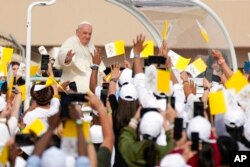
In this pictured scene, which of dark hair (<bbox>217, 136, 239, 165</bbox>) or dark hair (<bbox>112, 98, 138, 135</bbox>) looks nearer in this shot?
dark hair (<bbox>217, 136, 239, 165</bbox>)

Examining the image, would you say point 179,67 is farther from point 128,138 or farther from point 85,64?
point 128,138

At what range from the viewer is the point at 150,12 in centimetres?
940

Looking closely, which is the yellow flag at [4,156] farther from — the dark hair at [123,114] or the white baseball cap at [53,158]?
the dark hair at [123,114]

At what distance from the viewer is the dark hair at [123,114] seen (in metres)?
5.76

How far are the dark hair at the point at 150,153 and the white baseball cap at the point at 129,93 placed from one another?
3.28ft

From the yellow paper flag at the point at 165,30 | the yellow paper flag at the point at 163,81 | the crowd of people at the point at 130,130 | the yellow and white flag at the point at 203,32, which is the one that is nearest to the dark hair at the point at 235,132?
the crowd of people at the point at 130,130

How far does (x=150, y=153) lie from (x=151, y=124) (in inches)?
7.4

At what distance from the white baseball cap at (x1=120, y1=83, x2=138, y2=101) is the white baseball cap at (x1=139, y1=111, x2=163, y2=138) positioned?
91 centimetres

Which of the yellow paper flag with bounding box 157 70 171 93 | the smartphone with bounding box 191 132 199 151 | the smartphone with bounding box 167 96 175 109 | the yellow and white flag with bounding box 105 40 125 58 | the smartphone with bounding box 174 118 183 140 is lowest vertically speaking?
the smartphone with bounding box 191 132 199 151

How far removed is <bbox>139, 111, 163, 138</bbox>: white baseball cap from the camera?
4.91 meters

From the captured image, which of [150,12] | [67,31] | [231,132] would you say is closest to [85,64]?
[150,12]

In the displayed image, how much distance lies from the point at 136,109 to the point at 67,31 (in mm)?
13162

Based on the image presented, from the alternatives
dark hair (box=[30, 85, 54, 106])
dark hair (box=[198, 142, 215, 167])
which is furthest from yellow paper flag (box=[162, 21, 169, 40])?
dark hair (box=[198, 142, 215, 167])

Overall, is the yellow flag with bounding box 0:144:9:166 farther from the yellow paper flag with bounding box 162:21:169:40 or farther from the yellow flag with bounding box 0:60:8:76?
the yellow paper flag with bounding box 162:21:169:40
